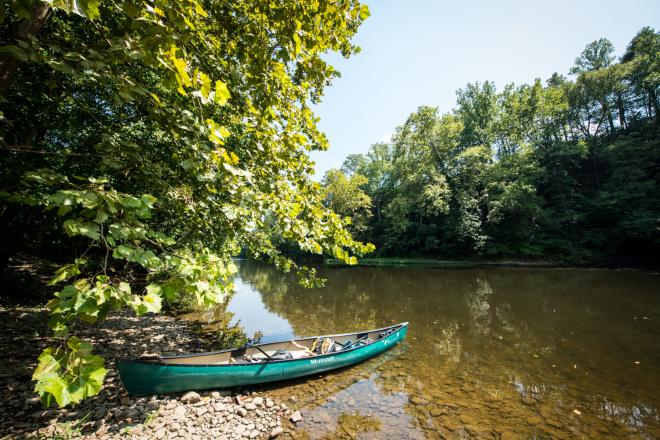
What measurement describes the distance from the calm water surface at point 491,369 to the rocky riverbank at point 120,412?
994 mm

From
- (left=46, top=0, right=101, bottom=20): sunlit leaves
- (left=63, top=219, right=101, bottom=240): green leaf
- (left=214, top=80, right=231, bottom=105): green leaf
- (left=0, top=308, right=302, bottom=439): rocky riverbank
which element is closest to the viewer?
(left=46, top=0, right=101, bottom=20): sunlit leaves

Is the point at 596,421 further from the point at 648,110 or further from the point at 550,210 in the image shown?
the point at 648,110

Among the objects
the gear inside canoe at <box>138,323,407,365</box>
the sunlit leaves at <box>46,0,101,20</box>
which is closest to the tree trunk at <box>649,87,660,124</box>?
the gear inside canoe at <box>138,323,407,365</box>

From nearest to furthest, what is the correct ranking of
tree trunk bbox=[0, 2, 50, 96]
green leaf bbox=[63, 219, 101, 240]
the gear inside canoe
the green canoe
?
green leaf bbox=[63, 219, 101, 240] → tree trunk bbox=[0, 2, 50, 96] → the green canoe → the gear inside canoe

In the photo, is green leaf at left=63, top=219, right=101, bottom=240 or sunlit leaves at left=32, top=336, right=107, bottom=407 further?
green leaf at left=63, top=219, right=101, bottom=240

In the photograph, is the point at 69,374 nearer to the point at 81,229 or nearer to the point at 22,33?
the point at 81,229

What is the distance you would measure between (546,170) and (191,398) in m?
43.3

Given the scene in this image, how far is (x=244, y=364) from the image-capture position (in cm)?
662

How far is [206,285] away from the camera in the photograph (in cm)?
242

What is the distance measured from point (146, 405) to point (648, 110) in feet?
197

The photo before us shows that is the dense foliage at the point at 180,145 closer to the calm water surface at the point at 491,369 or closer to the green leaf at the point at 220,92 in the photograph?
the green leaf at the point at 220,92

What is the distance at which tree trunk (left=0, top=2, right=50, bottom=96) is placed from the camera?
266cm

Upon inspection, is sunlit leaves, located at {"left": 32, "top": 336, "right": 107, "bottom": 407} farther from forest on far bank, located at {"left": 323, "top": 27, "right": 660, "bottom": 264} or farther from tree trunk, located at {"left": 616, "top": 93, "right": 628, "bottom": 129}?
tree trunk, located at {"left": 616, "top": 93, "right": 628, "bottom": 129}

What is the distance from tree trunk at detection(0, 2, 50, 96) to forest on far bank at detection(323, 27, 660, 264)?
30.4 meters
